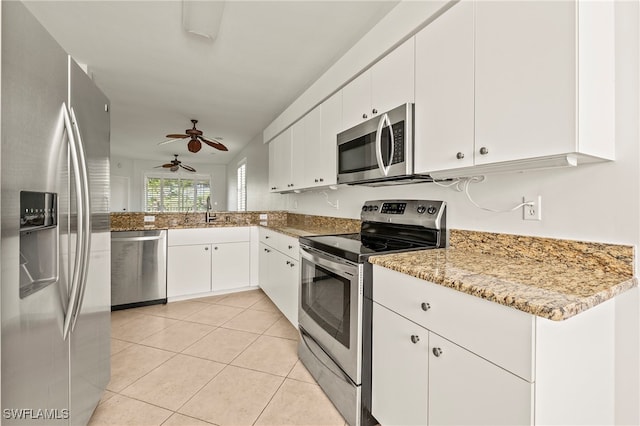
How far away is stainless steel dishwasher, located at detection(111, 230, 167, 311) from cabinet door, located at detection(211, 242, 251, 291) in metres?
0.55

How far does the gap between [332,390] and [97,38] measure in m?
2.90

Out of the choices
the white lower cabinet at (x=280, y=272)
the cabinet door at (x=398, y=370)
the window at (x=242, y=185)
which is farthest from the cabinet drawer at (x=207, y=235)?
the window at (x=242, y=185)

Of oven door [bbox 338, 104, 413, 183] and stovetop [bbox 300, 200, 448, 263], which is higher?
oven door [bbox 338, 104, 413, 183]

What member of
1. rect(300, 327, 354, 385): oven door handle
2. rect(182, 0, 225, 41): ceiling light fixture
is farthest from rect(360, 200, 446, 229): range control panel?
rect(182, 0, 225, 41): ceiling light fixture

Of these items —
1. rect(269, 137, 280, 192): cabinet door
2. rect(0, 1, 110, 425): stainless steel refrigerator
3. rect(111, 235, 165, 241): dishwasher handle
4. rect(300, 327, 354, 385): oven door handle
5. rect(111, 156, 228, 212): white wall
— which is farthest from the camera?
rect(111, 156, 228, 212): white wall

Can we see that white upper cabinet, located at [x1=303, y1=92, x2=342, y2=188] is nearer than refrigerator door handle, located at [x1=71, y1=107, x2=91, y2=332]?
No

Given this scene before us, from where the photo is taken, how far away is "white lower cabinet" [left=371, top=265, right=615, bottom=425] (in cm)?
82

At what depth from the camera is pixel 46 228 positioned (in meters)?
1.05

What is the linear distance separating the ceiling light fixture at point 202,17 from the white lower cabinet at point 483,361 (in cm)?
180

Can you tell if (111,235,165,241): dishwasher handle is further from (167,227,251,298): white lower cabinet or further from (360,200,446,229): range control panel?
(360,200,446,229): range control panel

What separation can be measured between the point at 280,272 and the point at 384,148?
1.73 m

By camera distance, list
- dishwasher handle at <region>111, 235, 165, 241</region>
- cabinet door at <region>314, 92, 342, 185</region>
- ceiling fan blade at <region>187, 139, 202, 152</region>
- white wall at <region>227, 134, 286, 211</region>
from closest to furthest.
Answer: cabinet door at <region>314, 92, 342, 185</region> → dishwasher handle at <region>111, 235, 165, 241</region> → ceiling fan blade at <region>187, 139, 202, 152</region> → white wall at <region>227, 134, 286, 211</region>

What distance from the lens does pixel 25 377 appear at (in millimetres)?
938

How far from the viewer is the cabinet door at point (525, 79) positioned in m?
0.99
